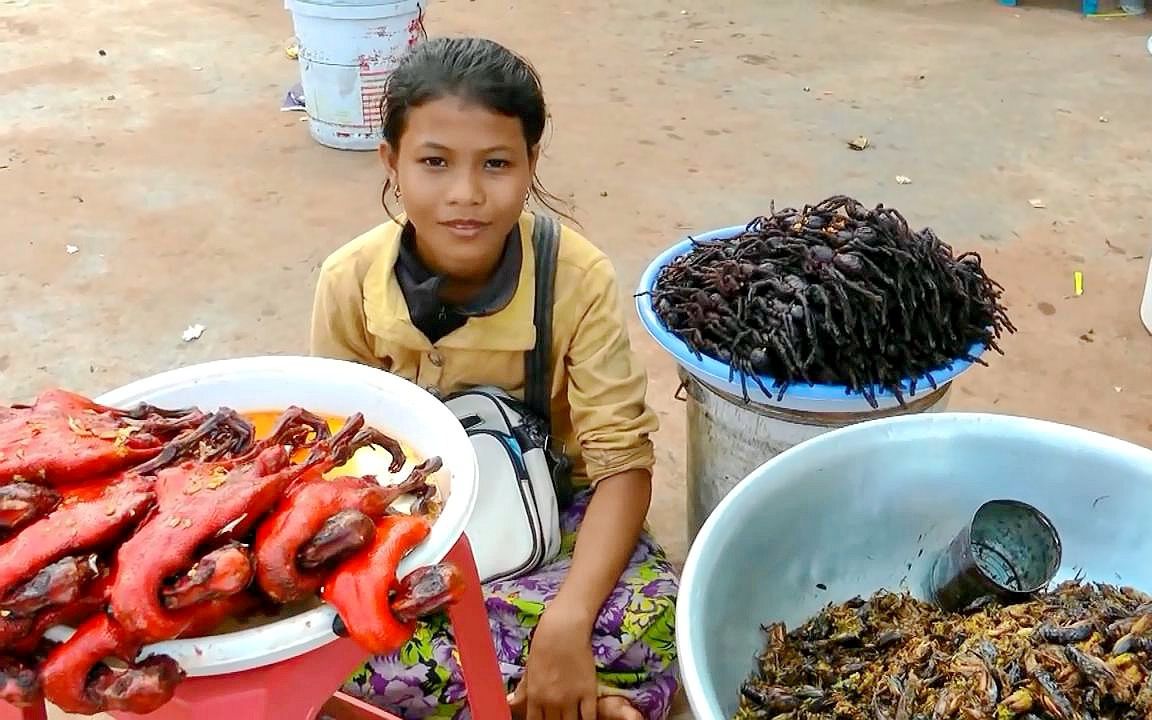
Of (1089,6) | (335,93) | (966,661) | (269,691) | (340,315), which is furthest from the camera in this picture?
(1089,6)

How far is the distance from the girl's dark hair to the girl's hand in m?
0.72

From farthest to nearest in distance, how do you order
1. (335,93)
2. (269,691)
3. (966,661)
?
→ 1. (335,93)
2. (966,661)
3. (269,691)

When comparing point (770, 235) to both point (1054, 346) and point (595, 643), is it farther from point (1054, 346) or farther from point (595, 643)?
point (1054, 346)

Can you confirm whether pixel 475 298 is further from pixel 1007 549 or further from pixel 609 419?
pixel 1007 549

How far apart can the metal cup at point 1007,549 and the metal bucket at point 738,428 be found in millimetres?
283

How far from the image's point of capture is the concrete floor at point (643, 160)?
282 centimetres

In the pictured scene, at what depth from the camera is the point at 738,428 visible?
5.63ft

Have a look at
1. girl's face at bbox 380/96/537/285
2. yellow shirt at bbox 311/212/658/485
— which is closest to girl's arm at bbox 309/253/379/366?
yellow shirt at bbox 311/212/658/485

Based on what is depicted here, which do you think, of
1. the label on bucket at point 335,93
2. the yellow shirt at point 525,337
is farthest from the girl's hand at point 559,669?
the label on bucket at point 335,93

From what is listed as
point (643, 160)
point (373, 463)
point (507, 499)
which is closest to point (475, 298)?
point (507, 499)

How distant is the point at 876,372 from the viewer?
1.55m

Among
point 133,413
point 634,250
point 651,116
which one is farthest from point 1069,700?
point 651,116

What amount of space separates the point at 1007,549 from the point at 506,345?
0.78 meters

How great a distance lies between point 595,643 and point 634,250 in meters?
1.89
